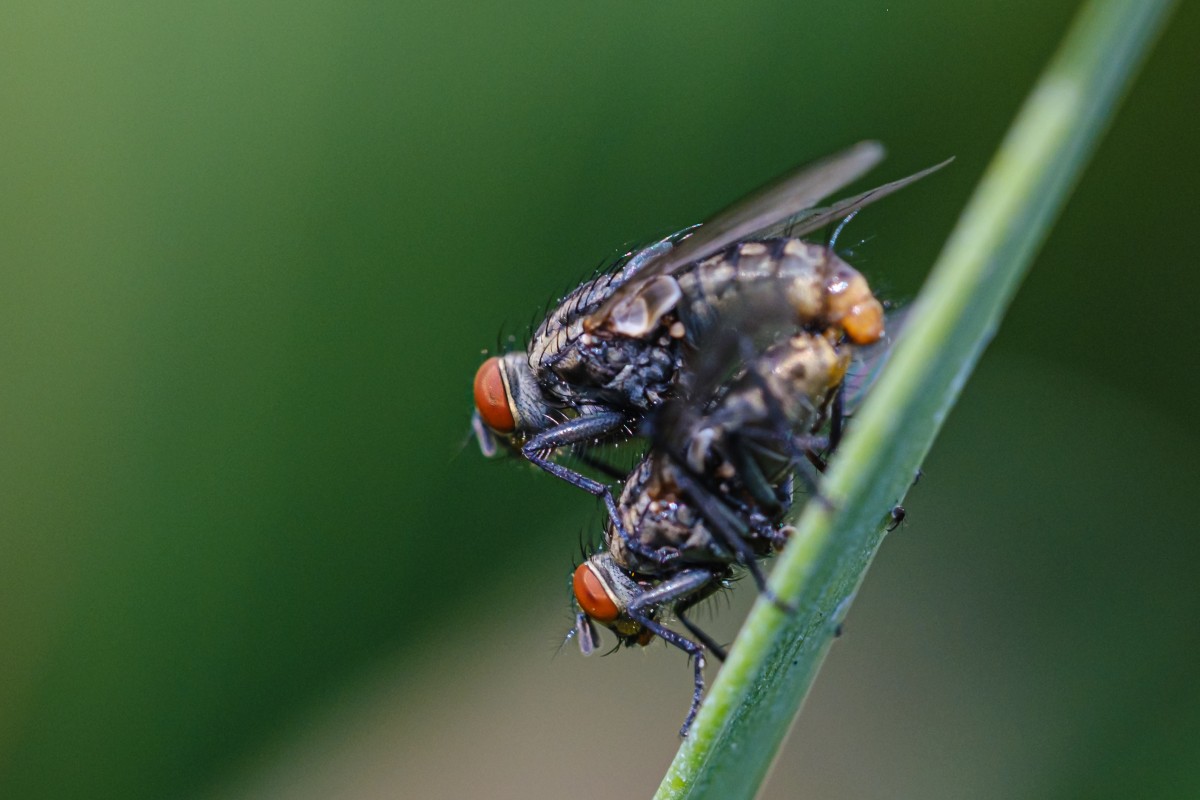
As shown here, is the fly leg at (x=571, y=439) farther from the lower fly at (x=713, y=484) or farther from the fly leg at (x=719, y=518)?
the fly leg at (x=719, y=518)

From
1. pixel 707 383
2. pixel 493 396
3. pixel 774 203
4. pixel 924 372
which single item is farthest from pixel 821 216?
pixel 924 372

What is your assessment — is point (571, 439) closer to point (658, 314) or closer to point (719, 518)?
point (658, 314)

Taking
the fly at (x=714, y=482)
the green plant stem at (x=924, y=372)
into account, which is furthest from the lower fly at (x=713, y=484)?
the green plant stem at (x=924, y=372)

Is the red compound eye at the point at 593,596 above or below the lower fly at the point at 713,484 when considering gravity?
below

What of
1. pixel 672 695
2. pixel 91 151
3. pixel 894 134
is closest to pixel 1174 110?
pixel 894 134

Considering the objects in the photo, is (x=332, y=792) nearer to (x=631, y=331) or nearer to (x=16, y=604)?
(x=16, y=604)

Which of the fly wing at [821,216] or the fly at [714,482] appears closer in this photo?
the fly at [714,482]
